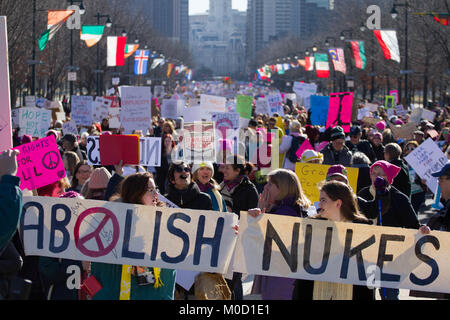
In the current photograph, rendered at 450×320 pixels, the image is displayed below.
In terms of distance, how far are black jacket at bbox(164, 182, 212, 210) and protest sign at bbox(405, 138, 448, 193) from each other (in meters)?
3.97

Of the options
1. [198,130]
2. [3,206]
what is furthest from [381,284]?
[198,130]

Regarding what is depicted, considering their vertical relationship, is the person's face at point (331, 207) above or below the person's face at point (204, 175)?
above

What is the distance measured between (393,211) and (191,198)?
1719 millimetres

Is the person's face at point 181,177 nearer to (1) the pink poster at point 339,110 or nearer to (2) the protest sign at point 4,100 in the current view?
(2) the protest sign at point 4,100

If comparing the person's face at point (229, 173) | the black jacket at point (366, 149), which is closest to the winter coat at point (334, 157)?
the black jacket at point (366, 149)

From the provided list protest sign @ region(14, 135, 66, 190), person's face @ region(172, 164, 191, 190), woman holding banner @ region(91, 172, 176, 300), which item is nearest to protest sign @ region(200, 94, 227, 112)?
protest sign @ region(14, 135, 66, 190)

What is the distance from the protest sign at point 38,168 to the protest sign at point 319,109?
32.0ft

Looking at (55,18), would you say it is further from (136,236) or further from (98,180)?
(136,236)

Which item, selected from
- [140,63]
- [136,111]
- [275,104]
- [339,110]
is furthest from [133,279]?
[140,63]

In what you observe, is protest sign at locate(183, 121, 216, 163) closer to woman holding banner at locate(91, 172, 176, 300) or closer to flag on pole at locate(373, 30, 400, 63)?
woman holding banner at locate(91, 172, 176, 300)

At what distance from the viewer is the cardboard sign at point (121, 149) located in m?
8.90

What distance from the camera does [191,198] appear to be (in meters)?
7.19

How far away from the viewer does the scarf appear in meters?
5.26
